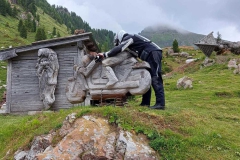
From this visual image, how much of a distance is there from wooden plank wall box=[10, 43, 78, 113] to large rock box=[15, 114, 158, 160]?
9.12 m

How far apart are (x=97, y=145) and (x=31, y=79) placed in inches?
436

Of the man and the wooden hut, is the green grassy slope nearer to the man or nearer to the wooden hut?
the man

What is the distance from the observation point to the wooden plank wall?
1572 cm

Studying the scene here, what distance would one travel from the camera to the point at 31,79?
16109mm

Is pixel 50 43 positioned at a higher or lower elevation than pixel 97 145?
higher

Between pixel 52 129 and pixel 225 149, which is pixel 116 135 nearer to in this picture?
pixel 52 129

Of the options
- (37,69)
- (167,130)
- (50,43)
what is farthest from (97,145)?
(37,69)

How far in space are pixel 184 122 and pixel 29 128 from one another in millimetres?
4214

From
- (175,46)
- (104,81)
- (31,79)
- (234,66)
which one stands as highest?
(175,46)

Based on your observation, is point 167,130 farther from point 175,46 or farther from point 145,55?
point 175,46

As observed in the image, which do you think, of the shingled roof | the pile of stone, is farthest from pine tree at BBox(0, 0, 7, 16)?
the pile of stone

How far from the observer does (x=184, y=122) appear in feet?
24.3

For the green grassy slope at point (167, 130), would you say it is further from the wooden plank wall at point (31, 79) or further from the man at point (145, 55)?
the wooden plank wall at point (31, 79)

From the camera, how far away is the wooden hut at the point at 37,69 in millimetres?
15461
